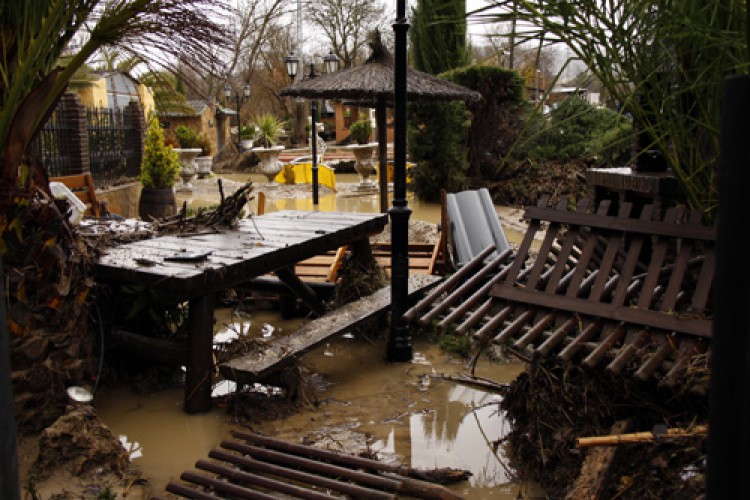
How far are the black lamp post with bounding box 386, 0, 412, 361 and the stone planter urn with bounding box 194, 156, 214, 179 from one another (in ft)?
60.6

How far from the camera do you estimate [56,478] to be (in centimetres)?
323

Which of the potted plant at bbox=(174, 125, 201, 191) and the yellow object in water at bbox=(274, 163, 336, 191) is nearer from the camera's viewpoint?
the yellow object in water at bbox=(274, 163, 336, 191)

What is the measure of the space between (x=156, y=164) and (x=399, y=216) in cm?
751

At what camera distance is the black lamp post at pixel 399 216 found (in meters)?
4.88

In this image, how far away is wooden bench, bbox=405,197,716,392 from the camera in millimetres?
2752

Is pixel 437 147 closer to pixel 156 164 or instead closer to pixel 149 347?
pixel 156 164

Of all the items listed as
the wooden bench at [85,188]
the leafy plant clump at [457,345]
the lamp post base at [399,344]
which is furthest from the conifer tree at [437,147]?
the lamp post base at [399,344]

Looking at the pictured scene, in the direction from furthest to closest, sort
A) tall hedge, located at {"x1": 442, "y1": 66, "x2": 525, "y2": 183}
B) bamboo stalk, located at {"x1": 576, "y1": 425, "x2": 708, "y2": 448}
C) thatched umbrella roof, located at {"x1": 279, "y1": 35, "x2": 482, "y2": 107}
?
tall hedge, located at {"x1": 442, "y1": 66, "x2": 525, "y2": 183} < thatched umbrella roof, located at {"x1": 279, "y1": 35, "x2": 482, "y2": 107} < bamboo stalk, located at {"x1": 576, "y1": 425, "x2": 708, "y2": 448}

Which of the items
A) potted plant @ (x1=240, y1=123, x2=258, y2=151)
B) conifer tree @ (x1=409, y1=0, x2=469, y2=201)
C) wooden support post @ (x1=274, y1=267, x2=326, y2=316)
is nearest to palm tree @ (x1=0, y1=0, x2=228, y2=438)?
wooden support post @ (x1=274, y1=267, x2=326, y2=316)

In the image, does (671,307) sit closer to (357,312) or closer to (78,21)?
(357,312)

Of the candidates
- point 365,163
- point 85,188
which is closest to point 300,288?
point 85,188

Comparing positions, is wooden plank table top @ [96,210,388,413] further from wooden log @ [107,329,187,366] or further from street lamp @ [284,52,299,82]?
street lamp @ [284,52,299,82]

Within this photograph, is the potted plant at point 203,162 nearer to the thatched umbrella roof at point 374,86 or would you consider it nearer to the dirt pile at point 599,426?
the thatched umbrella roof at point 374,86

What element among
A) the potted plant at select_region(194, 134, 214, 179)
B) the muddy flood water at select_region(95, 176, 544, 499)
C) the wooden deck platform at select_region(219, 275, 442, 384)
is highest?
the potted plant at select_region(194, 134, 214, 179)
